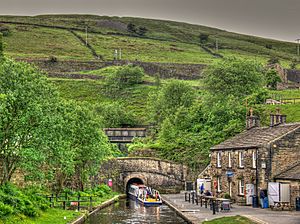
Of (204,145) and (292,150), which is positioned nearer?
(292,150)

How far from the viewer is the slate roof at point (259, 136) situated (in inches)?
1654

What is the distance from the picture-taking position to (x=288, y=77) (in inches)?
5965

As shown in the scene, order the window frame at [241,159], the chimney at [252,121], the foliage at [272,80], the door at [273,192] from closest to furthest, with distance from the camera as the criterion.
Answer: the door at [273,192]
the window frame at [241,159]
the chimney at [252,121]
the foliage at [272,80]

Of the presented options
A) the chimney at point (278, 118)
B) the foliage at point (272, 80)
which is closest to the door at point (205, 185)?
the chimney at point (278, 118)

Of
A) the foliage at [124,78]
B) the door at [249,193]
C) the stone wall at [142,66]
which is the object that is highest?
the stone wall at [142,66]

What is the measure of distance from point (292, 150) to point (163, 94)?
6207 cm

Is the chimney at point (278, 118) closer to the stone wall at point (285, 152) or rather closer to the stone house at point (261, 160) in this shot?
the stone house at point (261, 160)

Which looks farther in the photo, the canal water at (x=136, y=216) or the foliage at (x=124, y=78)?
the foliage at (x=124, y=78)

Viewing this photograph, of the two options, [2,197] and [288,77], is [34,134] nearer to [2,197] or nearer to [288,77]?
[2,197]

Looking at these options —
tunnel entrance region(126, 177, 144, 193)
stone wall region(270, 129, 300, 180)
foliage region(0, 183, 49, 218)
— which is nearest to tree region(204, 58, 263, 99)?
tunnel entrance region(126, 177, 144, 193)

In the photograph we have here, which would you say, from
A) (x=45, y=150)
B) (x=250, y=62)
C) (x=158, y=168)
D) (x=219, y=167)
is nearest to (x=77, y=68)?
(x=250, y=62)

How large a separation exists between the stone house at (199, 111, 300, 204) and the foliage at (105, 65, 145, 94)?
290 feet

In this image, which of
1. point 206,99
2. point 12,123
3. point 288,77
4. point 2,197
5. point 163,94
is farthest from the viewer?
point 288,77

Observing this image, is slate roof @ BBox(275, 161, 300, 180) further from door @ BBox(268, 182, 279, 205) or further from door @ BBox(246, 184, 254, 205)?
door @ BBox(246, 184, 254, 205)
